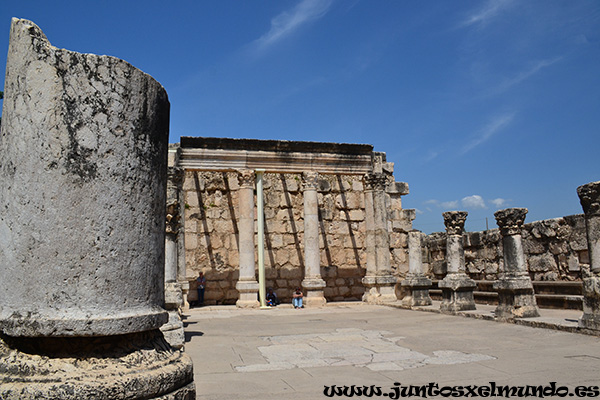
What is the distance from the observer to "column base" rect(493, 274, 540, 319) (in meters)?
9.54

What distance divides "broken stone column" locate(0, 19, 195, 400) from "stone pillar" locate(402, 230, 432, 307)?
39.3 feet

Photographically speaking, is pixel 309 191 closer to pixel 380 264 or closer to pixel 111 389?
pixel 380 264

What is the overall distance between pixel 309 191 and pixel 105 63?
14187mm

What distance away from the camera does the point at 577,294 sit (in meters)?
11.4

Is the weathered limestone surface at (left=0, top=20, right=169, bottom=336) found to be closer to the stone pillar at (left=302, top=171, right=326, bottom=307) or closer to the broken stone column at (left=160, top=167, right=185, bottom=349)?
the broken stone column at (left=160, top=167, right=185, bottom=349)

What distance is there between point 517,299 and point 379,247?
6.90 m

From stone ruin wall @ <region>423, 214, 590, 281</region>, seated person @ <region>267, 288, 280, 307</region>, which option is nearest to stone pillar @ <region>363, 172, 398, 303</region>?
stone ruin wall @ <region>423, 214, 590, 281</region>

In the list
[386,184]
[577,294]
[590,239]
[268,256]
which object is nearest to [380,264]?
[386,184]

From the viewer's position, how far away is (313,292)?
1582cm

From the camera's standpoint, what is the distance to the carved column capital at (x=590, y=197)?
26.3 feet

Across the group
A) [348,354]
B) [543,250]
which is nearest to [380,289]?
[543,250]

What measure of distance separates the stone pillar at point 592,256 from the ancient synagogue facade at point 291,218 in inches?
327

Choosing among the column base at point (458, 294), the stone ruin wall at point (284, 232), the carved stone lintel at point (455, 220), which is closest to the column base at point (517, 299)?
the column base at point (458, 294)

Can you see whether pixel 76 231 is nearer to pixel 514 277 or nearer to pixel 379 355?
pixel 379 355
